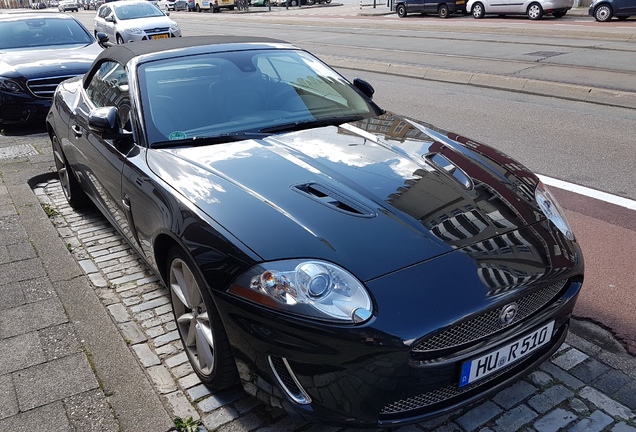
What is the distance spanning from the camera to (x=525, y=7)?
23.9 m

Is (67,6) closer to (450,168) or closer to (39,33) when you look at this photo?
(39,33)

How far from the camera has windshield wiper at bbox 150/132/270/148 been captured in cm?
336

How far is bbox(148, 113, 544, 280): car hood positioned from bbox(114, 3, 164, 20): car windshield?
1726 centimetres

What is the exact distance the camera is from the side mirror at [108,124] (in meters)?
3.51

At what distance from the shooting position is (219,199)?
2.77 meters

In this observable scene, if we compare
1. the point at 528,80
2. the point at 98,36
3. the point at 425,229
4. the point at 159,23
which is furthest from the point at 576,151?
the point at 159,23

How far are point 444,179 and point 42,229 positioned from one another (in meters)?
3.41

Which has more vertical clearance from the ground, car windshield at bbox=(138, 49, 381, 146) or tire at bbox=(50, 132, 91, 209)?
car windshield at bbox=(138, 49, 381, 146)

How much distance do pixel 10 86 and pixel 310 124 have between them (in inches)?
249

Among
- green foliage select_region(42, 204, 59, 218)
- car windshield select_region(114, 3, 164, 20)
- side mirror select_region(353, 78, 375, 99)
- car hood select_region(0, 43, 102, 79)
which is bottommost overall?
green foliage select_region(42, 204, 59, 218)

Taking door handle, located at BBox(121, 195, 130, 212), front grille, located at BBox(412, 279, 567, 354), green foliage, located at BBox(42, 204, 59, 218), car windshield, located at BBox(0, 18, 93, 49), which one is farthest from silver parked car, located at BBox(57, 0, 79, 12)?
front grille, located at BBox(412, 279, 567, 354)

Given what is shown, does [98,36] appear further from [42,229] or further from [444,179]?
[444,179]

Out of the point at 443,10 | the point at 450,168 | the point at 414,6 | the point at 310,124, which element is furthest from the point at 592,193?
the point at 414,6

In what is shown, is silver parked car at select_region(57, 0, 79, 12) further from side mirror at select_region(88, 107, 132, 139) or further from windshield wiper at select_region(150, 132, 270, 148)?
windshield wiper at select_region(150, 132, 270, 148)
